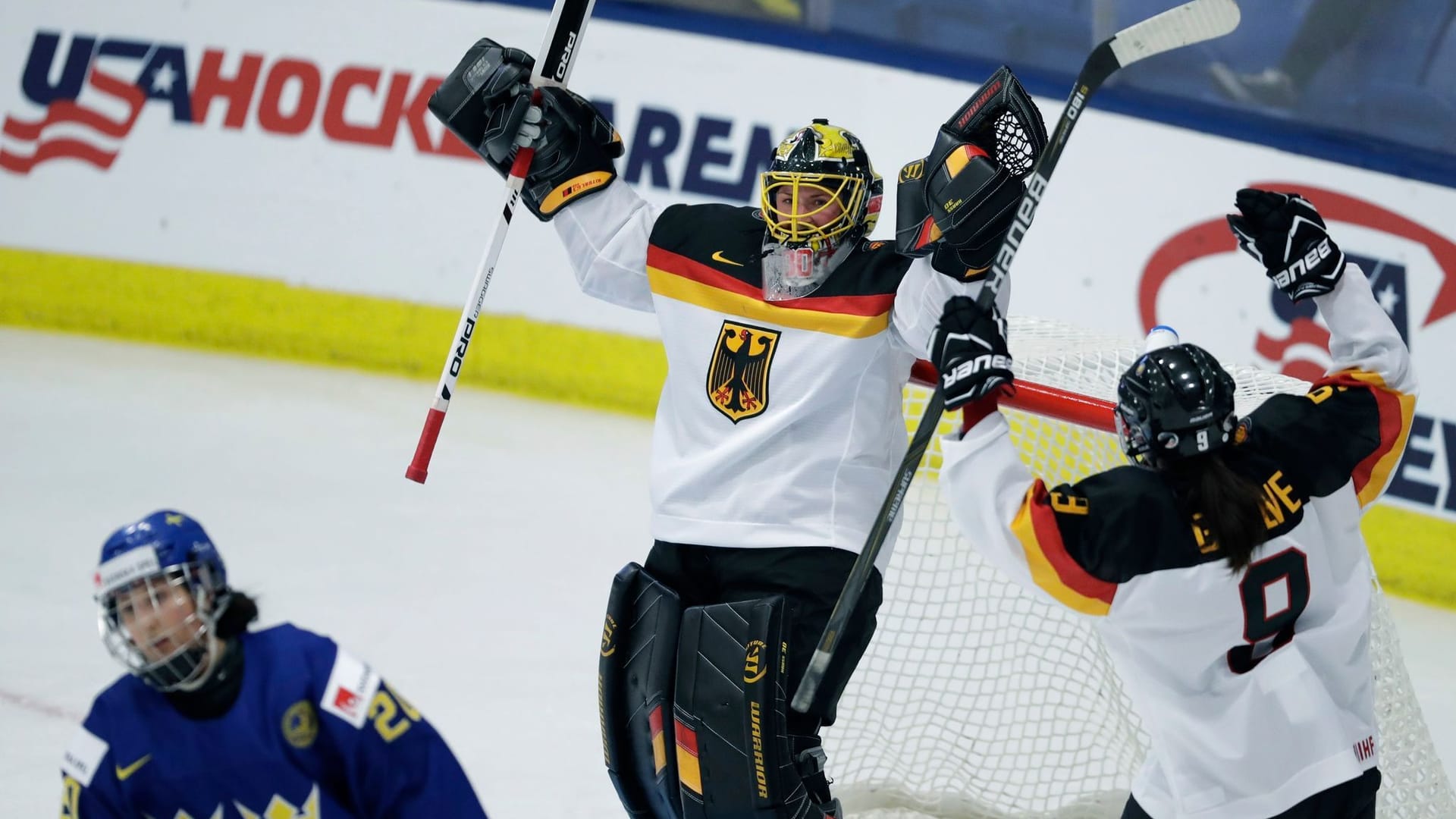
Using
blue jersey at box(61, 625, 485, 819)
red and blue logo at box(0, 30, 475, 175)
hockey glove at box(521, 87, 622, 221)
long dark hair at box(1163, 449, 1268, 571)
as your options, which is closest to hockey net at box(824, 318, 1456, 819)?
hockey glove at box(521, 87, 622, 221)

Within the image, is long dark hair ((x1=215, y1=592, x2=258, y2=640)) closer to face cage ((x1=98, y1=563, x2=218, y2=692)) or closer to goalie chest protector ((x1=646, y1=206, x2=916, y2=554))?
face cage ((x1=98, y1=563, x2=218, y2=692))

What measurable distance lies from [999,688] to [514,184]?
1509 mm

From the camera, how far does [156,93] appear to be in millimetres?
6578

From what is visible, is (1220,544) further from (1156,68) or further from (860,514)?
Result: (1156,68)

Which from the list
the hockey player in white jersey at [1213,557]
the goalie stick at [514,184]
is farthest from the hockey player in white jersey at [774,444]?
the hockey player in white jersey at [1213,557]

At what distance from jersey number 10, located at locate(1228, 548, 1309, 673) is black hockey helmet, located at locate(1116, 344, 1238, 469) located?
17 cm

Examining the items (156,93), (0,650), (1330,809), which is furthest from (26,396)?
(1330,809)

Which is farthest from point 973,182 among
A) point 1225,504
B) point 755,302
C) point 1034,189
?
point 1225,504

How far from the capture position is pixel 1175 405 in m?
2.08

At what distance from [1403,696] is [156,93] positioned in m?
5.43

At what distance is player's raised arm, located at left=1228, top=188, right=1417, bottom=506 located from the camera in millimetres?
2174

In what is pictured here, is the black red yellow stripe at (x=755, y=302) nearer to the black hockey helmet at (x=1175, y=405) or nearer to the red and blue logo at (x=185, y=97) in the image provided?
the black hockey helmet at (x=1175, y=405)

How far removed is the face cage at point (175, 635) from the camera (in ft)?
6.28

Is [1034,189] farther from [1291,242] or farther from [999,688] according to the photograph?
[999,688]
